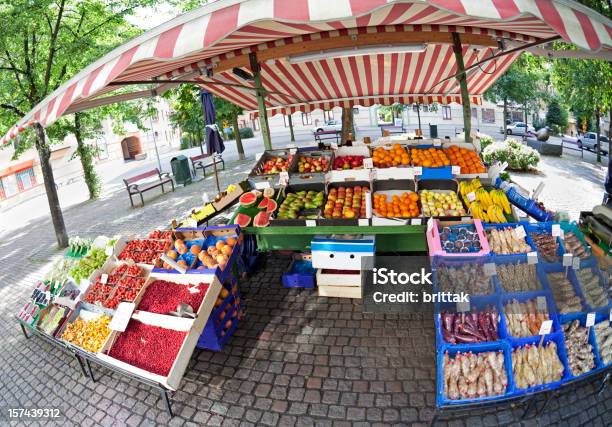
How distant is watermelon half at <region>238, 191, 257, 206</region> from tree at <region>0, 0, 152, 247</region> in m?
5.53

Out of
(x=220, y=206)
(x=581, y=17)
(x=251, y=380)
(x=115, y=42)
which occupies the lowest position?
(x=251, y=380)

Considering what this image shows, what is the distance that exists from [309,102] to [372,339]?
845cm

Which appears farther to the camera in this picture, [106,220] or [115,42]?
[106,220]

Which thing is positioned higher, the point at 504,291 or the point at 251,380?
the point at 504,291

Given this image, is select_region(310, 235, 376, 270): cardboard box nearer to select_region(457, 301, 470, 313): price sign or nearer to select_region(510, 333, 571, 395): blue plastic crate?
select_region(457, 301, 470, 313): price sign

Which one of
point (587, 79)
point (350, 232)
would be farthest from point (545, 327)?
point (587, 79)

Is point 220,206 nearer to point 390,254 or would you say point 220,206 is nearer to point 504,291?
point 390,254

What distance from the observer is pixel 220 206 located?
20.2ft

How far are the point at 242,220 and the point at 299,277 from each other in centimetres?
132

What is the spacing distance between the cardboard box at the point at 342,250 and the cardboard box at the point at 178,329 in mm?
1462

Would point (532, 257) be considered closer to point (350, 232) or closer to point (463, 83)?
point (350, 232)

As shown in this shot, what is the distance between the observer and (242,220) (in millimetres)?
5523

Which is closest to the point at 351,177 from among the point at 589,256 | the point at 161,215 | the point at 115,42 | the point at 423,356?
the point at 423,356

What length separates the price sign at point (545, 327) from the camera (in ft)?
10.9
